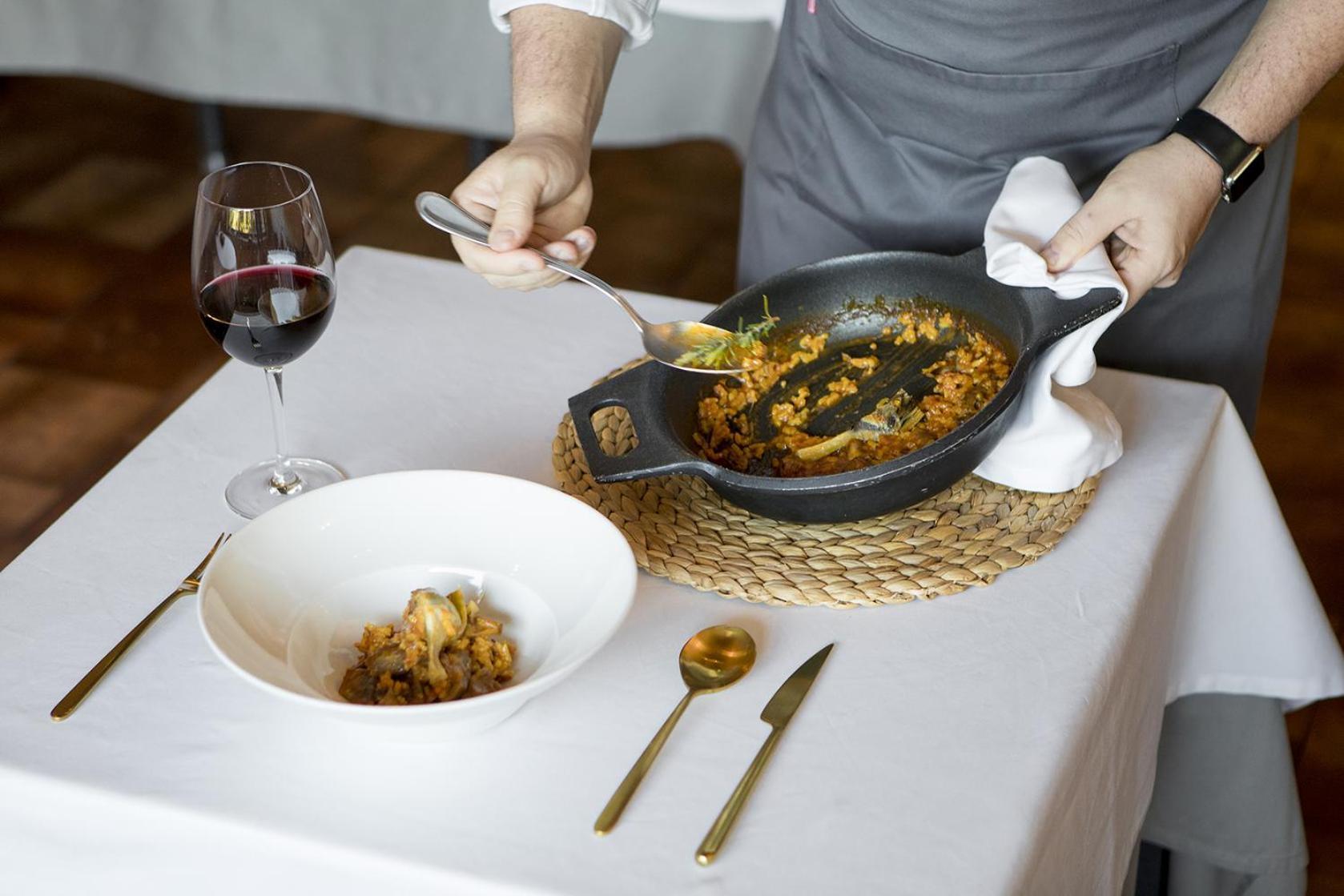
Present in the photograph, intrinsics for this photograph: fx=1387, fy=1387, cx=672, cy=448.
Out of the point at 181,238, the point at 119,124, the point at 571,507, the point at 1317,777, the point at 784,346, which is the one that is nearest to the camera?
the point at 571,507

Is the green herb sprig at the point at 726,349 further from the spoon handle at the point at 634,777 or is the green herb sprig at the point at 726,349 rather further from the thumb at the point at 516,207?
the spoon handle at the point at 634,777

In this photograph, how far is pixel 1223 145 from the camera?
113 cm

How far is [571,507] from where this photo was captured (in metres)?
0.87

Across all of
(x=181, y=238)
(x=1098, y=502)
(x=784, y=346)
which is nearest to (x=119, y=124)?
(x=181, y=238)

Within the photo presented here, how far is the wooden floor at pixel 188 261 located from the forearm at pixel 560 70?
4.06 feet

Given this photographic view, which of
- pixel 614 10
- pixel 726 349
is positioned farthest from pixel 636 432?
pixel 614 10

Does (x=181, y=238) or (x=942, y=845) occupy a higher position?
(x=942, y=845)

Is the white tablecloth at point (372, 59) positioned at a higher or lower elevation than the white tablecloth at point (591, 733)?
lower

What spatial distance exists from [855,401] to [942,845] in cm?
40

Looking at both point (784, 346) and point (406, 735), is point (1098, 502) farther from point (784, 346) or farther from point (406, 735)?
point (406, 735)

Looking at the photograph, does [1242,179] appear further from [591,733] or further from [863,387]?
[591,733]

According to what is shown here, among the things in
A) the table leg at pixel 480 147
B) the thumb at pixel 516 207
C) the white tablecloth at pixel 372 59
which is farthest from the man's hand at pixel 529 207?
the table leg at pixel 480 147

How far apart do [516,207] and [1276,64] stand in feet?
2.10

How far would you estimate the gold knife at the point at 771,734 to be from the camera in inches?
28.5
